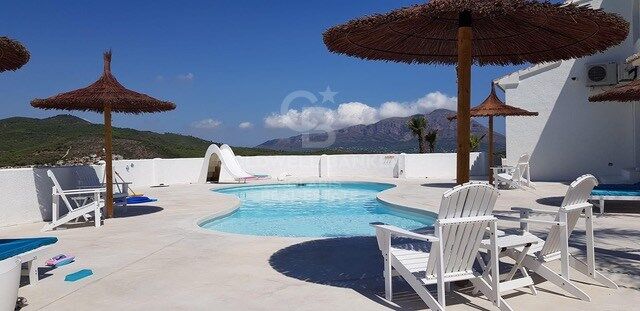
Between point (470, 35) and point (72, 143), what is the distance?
4239cm

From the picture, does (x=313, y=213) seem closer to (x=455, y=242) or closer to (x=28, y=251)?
(x=28, y=251)

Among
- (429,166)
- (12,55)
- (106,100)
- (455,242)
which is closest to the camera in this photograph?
(455,242)

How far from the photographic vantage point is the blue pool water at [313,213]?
362 inches

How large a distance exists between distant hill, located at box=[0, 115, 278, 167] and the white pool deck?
25069 millimetres

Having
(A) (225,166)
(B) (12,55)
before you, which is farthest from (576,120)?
(B) (12,55)

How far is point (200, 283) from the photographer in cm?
447

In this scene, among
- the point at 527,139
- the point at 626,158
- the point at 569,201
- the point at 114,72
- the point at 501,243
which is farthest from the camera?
the point at 527,139

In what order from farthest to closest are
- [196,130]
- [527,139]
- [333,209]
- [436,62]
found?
1. [196,130]
2. [527,139]
3. [333,209]
4. [436,62]

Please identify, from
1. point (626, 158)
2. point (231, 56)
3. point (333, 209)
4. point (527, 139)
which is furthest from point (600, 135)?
point (231, 56)

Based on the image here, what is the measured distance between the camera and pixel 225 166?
18.8 m

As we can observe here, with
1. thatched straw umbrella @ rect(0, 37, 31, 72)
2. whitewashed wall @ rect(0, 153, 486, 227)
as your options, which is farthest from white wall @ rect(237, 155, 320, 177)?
thatched straw umbrella @ rect(0, 37, 31, 72)

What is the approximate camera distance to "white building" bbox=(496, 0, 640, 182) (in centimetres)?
1539

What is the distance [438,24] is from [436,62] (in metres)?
1.11

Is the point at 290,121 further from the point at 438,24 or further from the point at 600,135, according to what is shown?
the point at 438,24
